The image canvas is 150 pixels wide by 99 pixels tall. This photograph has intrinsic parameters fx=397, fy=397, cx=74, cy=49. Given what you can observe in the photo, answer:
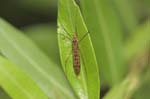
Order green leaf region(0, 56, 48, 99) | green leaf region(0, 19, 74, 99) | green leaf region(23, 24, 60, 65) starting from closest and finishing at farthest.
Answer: green leaf region(0, 56, 48, 99) < green leaf region(0, 19, 74, 99) < green leaf region(23, 24, 60, 65)

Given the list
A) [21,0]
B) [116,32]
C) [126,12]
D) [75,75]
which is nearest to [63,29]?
[75,75]

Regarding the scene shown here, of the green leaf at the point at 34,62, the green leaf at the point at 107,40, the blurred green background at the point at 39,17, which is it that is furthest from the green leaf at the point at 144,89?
the blurred green background at the point at 39,17

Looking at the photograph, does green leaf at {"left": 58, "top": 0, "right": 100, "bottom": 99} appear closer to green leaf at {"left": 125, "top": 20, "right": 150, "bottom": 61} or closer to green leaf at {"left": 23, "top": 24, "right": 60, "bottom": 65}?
green leaf at {"left": 125, "top": 20, "right": 150, "bottom": 61}

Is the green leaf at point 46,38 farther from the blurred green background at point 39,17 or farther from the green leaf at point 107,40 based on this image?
the green leaf at point 107,40

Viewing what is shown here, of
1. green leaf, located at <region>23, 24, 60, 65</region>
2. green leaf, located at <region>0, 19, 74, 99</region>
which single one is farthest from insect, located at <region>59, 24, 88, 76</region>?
green leaf, located at <region>23, 24, 60, 65</region>

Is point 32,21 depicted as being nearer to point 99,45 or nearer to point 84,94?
point 99,45

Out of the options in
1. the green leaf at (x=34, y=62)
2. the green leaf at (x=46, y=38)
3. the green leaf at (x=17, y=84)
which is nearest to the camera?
the green leaf at (x=17, y=84)
